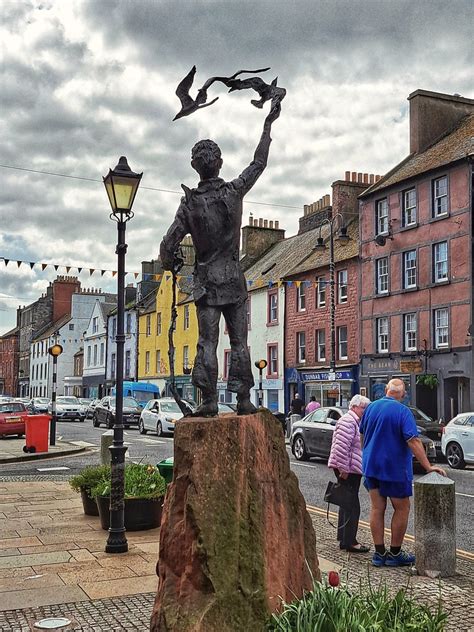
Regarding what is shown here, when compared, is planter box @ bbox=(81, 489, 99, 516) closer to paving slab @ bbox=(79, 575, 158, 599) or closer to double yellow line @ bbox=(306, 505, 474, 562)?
double yellow line @ bbox=(306, 505, 474, 562)

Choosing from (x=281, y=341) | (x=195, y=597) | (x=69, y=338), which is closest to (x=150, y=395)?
(x=281, y=341)

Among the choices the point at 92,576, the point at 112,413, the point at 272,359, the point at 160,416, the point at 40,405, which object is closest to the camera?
the point at 92,576

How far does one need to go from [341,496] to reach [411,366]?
75.3 feet

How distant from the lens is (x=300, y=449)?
19.1 meters

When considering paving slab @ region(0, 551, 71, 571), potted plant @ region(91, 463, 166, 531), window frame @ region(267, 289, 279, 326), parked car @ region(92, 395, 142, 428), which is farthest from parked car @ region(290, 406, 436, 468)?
window frame @ region(267, 289, 279, 326)

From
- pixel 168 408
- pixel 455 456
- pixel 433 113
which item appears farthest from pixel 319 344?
pixel 455 456

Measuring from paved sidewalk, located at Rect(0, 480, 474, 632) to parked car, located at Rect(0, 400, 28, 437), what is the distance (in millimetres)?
18001

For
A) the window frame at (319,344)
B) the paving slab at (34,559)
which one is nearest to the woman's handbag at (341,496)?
the paving slab at (34,559)

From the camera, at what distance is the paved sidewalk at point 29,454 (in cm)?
1892

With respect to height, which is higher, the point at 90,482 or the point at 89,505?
the point at 90,482

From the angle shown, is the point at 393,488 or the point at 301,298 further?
the point at 301,298

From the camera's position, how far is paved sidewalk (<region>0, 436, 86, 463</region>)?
18.9 m

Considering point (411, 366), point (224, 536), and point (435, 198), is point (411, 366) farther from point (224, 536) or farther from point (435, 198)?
point (224, 536)

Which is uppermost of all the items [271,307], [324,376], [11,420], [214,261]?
[271,307]
